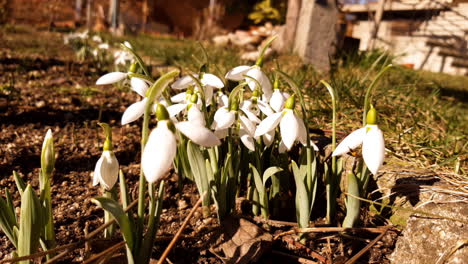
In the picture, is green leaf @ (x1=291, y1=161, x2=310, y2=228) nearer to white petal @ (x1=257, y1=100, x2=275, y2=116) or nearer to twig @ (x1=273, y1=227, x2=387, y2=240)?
twig @ (x1=273, y1=227, x2=387, y2=240)

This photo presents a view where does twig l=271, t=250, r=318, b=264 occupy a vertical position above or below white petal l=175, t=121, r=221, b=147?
below

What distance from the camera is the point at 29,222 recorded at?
703mm

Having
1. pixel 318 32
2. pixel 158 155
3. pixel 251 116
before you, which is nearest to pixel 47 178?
pixel 158 155

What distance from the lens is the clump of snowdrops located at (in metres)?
0.69

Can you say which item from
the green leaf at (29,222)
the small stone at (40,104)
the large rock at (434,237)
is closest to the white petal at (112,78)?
the green leaf at (29,222)

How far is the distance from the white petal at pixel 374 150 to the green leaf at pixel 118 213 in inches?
21.2

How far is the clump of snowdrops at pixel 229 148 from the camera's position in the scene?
0.69 metres

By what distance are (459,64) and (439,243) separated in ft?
27.7

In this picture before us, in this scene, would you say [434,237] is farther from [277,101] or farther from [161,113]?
[161,113]

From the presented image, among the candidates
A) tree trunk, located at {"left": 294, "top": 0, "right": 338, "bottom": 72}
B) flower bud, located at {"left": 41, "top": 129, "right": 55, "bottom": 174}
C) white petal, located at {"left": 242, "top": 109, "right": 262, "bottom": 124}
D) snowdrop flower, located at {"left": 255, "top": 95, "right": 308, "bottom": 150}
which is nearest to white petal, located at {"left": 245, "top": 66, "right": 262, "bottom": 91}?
white petal, located at {"left": 242, "top": 109, "right": 262, "bottom": 124}

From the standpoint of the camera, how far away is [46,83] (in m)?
2.70

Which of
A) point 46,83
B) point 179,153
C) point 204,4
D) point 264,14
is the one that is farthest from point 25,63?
point 204,4

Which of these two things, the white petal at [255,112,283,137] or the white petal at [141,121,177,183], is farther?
the white petal at [255,112,283,137]

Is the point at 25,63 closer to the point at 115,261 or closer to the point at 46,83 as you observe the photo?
the point at 46,83
